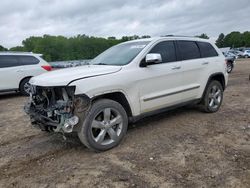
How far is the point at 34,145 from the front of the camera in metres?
4.86

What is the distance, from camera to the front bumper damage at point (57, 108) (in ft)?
13.3

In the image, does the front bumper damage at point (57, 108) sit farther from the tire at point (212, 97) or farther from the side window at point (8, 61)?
the side window at point (8, 61)

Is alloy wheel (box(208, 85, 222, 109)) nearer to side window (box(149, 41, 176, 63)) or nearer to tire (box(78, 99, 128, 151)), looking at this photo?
side window (box(149, 41, 176, 63))

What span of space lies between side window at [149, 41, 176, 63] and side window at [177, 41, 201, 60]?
0.24 m

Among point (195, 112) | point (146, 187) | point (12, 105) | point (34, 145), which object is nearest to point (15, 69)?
point (12, 105)

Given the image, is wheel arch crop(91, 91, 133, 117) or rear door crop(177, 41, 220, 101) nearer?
wheel arch crop(91, 91, 133, 117)

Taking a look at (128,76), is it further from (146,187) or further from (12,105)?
(12,105)

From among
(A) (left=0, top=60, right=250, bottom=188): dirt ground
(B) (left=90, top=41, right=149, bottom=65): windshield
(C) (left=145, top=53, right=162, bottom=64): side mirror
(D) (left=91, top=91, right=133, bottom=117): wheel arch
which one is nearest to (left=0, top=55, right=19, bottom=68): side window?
(A) (left=0, top=60, right=250, bottom=188): dirt ground

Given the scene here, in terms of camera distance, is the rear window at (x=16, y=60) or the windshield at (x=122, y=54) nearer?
the windshield at (x=122, y=54)

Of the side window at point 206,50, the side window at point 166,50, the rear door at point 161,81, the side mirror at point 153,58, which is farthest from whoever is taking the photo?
the side window at point 206,50

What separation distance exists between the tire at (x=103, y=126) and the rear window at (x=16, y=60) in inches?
294

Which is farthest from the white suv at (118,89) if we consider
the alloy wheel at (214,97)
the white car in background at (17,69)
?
the white car in background at (17,69)

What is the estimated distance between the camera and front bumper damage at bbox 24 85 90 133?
4.07 m

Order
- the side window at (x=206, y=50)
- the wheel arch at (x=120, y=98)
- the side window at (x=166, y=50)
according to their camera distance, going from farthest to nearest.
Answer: the side window at (x=206, y=50) < the side window at (x=166, y=50) < the wheel arch at (x=120, y=98)
